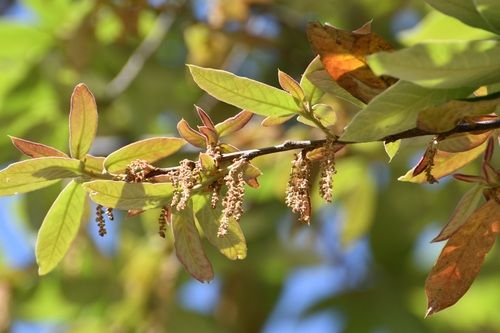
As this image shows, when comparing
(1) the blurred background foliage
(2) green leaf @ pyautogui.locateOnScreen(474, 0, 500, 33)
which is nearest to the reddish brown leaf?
(2) green leaf @ pyautogui.locateOnScreen(474, 0, 500, 33)

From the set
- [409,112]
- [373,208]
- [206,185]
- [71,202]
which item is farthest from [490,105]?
[373,208]

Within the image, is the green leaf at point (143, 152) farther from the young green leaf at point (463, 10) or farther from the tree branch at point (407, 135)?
the young green leaf at point (463, 10)

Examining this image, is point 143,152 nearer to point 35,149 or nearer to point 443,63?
point 35,149

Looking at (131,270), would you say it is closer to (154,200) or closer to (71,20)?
(71,20)

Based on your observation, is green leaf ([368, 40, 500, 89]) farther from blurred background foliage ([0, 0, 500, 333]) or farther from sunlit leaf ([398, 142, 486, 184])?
blurred background foliage ([0, 0, 500, 333])

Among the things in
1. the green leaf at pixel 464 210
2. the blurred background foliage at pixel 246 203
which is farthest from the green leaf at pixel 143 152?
the blurred background foliage at pixel 246 203

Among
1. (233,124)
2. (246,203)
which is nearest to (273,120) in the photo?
(233,124)

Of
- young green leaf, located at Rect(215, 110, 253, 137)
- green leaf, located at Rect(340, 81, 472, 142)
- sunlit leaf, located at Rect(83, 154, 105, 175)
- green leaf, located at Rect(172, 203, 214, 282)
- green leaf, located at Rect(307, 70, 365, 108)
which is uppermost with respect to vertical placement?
green leaf, located at Rect(340, 81, 472, 142)
